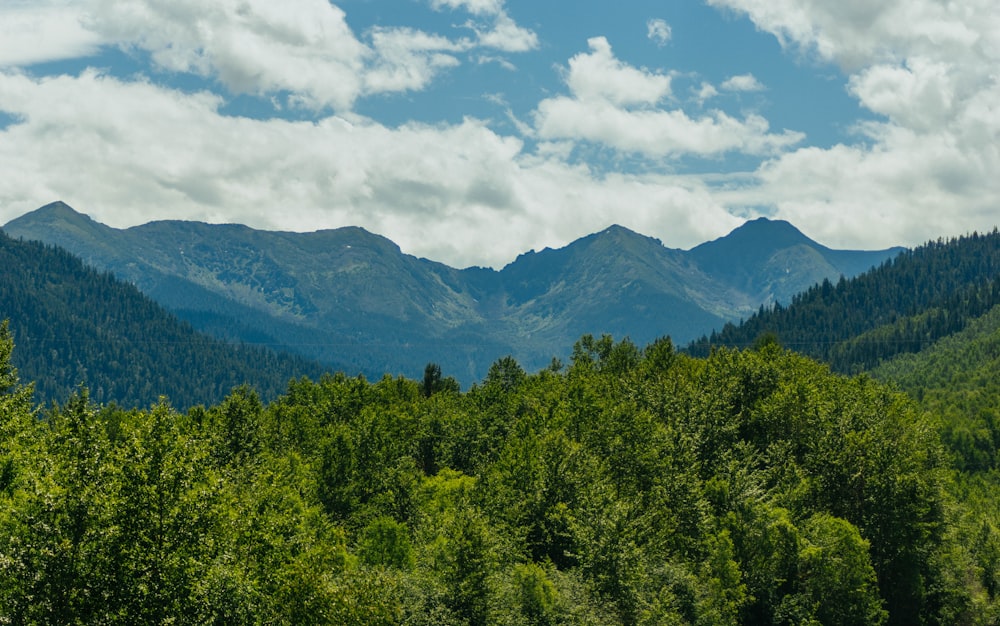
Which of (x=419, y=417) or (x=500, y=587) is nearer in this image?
(x=500, y=587)

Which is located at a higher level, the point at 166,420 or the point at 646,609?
the point at 166,420

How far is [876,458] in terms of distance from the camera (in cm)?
8244

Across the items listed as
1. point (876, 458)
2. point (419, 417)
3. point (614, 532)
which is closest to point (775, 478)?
point (876, 458)

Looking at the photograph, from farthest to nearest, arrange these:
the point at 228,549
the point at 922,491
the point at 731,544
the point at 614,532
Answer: the point at 922,491
the point at 731,544
the point at 614,532
the point at 228,549

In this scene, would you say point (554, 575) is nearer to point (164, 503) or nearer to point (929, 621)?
point (164, 503)

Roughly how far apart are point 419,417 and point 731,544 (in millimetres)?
57659

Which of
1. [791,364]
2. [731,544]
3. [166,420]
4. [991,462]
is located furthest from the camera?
[991,462]

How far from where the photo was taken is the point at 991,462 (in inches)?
7224

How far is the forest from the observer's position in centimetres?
3519

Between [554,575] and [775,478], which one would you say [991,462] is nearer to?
[775,478]

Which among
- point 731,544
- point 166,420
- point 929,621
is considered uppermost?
point 166,420

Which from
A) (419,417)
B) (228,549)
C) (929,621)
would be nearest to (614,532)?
(228,549)

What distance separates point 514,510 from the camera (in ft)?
245

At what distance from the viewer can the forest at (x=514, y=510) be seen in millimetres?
35188
